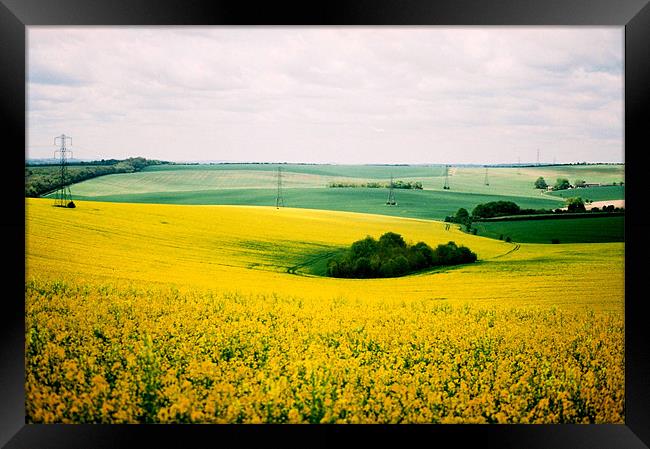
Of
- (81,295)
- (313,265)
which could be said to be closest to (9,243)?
(81,295)

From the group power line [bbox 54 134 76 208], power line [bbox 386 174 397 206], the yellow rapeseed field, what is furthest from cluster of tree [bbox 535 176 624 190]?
power line [bbox 54 134 76 208]

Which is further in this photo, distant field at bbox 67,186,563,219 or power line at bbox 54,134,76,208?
distant field at bbox 67,186,563,219

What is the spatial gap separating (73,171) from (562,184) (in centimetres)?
382

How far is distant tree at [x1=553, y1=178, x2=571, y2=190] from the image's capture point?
15.8ft

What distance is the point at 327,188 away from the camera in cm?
496

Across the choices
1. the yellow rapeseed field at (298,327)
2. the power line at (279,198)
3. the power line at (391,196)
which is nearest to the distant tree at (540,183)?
the yellow rapeseed field at (298,327)

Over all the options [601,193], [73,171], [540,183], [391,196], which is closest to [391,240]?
[391,196]

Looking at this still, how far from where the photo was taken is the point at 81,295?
4.63m

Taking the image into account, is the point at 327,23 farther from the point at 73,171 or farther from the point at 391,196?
the point at 73,171

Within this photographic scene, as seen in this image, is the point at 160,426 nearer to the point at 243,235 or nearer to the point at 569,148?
the point at 243,235

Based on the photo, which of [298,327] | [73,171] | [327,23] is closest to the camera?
[327,23]

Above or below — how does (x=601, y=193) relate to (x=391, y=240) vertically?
above

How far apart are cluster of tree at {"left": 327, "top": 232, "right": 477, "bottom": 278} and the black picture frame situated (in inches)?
45.7

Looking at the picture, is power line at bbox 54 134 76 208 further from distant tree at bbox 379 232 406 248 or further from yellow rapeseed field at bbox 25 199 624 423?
distant tree at bbox 379 232 406 248
